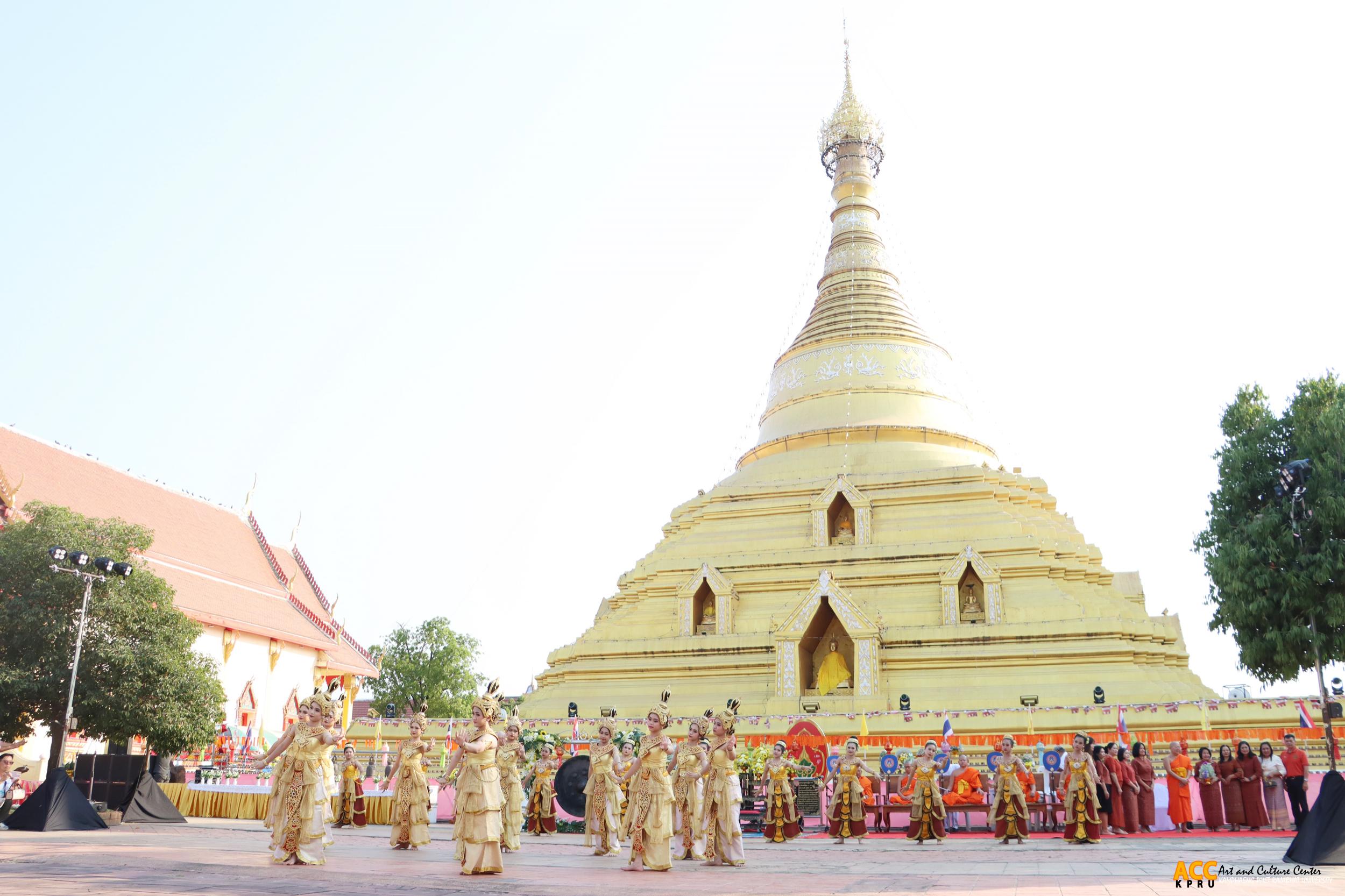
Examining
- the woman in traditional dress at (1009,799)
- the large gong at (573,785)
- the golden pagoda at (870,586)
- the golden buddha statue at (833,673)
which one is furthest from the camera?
the golden buddha statue at (833,673)

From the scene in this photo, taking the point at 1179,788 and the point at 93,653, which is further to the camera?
the point at 93,653

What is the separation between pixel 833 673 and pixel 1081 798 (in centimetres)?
1009

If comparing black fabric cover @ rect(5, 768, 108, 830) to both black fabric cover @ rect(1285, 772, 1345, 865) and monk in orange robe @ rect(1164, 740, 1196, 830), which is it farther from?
monk in orange robe @ rect(1164, 740, 1196, 830)

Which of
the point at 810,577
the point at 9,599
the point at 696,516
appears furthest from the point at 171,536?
the point at 810,577

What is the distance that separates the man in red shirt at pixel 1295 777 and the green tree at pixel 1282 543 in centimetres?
360

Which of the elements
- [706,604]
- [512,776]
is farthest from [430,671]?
[512,776]

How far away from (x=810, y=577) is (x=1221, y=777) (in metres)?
11.1

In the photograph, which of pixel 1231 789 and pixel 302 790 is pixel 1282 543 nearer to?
pixel 1231 789

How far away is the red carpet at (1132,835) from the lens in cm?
1332

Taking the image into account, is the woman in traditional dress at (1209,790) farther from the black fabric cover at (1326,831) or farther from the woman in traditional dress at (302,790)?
the woman in traditional dress at (302,790)

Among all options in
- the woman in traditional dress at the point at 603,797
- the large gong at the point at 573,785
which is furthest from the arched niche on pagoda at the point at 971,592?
the woman in traditional dress at the point at 603,797

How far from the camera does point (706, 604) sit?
2500 cm

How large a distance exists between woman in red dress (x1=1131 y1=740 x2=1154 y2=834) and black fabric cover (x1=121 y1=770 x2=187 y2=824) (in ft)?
50.1

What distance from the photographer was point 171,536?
3344 centimetres
